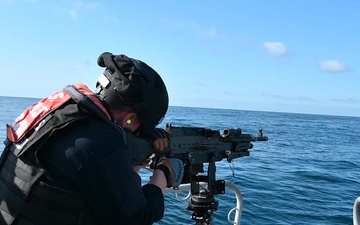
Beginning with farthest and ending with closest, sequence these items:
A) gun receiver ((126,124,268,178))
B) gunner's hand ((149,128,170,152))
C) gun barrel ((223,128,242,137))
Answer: gun barrel ((223,128,242,137)) < gun receiver ((126,124,268,178)) < gunner's hand ((149,128,170,152))

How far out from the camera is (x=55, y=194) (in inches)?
69.2

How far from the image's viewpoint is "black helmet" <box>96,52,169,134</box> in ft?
6.74

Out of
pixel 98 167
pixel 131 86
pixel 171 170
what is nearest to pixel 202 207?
pixel 171 170

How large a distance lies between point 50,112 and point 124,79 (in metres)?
0.40

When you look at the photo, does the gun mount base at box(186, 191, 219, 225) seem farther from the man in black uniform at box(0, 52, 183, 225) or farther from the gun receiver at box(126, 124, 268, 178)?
the man in black uniform at box(0, 52, 183, 225)

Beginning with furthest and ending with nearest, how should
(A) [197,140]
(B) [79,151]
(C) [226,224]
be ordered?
1. (C) [226,224]
2. (A) [197,140]
3. (B) [79,151]

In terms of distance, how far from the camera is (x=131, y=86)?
2.05 m

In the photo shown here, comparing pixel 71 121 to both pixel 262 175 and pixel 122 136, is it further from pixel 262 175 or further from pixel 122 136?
pixel 262 175

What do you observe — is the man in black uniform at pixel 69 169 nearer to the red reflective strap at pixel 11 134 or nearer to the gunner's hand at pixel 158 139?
the red reflective strap at pixel 11 134

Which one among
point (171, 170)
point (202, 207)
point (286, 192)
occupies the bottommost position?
point (286, 192)

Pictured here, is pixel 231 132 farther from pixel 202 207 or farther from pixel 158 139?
pixel 158 139

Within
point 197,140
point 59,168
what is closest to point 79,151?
point 59,168

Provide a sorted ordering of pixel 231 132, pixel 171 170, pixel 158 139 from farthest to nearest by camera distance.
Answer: pixel 231 132, pixel 158 139, pixel 171 170

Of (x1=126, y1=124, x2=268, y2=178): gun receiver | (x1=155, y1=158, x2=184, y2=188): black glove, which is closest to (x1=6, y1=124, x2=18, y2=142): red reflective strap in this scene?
(x1=155, y1=158, x2=184, y2=188): black glove
